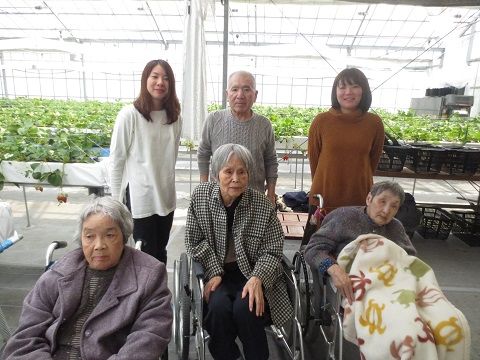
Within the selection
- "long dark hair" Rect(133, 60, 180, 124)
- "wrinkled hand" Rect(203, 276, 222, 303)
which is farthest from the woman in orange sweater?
"long dark hair" Rect(133, 60, 180, 124)

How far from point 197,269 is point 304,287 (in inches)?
23.7

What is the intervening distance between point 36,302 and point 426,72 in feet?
48.3

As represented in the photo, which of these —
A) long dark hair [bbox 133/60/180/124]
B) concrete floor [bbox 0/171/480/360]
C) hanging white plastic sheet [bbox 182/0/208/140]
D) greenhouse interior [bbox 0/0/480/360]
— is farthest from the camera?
hanging white plastic sheet [bbox 182/0/208/140]

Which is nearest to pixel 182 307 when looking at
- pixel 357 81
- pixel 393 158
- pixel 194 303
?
pixel 194 303

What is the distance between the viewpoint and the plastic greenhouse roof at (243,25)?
1103 cm

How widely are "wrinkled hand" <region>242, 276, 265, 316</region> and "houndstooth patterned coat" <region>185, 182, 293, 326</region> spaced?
0.23 ft

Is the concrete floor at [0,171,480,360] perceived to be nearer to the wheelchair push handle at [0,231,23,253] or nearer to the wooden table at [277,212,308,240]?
the wooden table at [277,212,308,240]

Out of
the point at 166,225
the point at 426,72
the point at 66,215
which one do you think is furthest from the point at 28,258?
the point at 426,72

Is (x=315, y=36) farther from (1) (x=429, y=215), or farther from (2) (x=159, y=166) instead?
(2) (x=159, y=166)

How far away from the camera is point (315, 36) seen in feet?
42.3

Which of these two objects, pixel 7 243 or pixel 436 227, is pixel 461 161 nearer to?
pixel 436 227

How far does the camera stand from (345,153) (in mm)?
1990

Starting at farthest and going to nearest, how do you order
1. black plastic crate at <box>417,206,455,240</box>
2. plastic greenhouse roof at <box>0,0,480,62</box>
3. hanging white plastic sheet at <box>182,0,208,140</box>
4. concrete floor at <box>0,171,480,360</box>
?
plastic greenhouse roof at <box>0,0,480,62</box>
black plastic crate at <box>417,206,455,240</box>
hanging white plastic sheet at <box>182,0,208,140</box>
concrete floor at <box>0,171,480,360</box>

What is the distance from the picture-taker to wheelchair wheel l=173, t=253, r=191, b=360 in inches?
63.3
